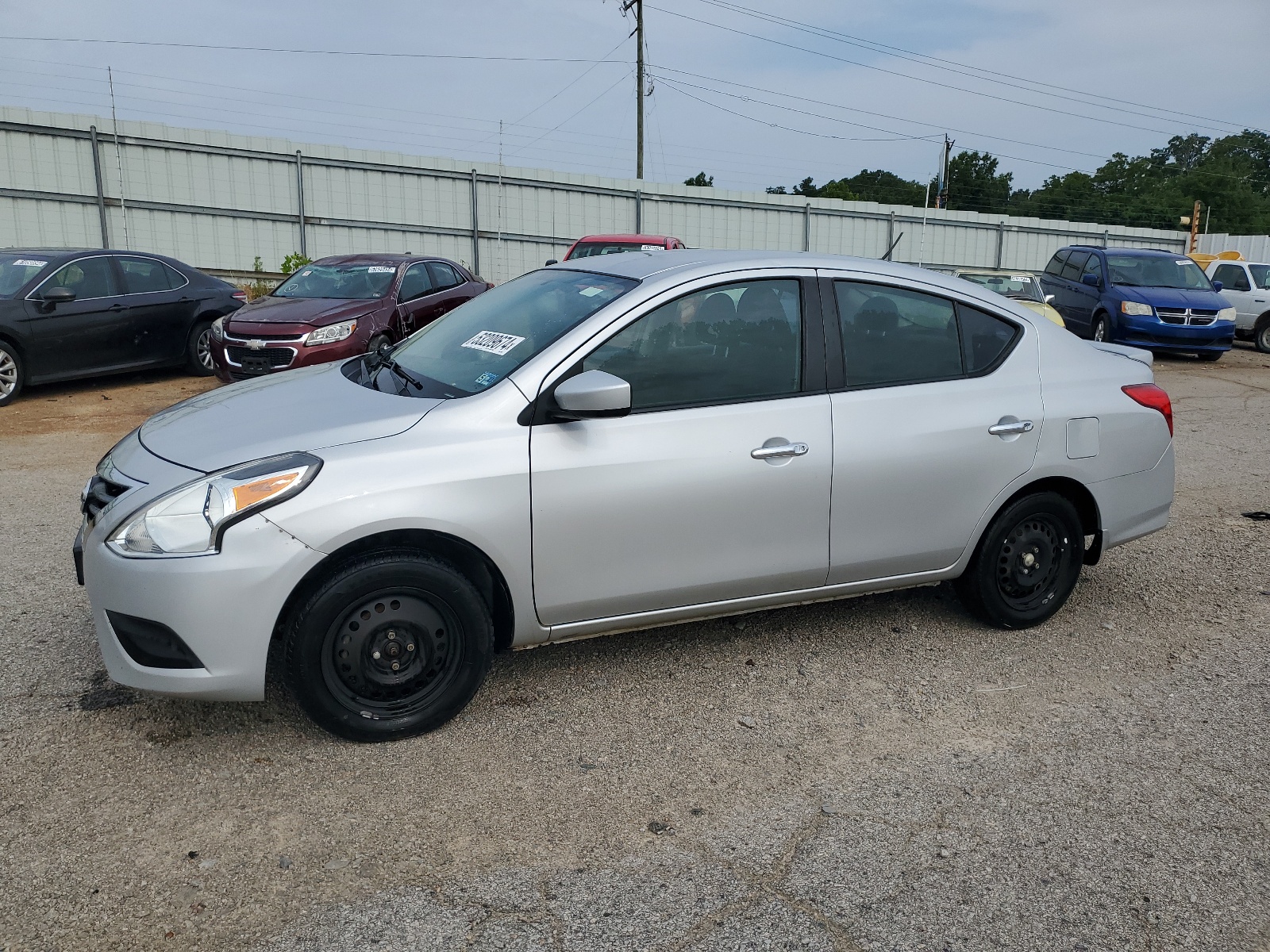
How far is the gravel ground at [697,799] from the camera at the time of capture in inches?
106

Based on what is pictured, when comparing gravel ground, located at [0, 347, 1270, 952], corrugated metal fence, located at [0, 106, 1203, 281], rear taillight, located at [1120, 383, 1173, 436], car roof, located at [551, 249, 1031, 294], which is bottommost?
gravel ground, located at [0, 347, 1270, 952]

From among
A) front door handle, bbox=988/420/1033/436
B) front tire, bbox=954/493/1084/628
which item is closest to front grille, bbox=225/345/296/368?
front tire, bbox=954/493/1084/628

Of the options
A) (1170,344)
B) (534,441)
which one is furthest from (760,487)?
(1170,344)

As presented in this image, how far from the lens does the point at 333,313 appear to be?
10508 millimetres

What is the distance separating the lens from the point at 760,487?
12.8 ft

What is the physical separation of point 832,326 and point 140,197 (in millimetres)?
19594

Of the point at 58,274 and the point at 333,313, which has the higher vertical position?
the point at 58,274

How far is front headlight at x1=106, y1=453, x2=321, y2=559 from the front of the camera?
10.5 feet

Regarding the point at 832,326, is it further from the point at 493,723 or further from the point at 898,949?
the point at 898,949

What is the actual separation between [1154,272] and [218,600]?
55.2 feet

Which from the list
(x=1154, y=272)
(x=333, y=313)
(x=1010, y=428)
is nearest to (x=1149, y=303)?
(x=1154, y=272)

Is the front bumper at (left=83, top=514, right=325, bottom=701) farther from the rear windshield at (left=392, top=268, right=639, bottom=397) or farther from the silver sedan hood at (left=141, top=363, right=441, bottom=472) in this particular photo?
the rear windshield at (left=392, top=268, right=639, bottom=397)

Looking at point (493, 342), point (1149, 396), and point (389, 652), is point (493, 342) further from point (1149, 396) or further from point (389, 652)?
point (1149, 396)

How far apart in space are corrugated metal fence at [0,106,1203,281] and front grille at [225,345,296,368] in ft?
37.0
